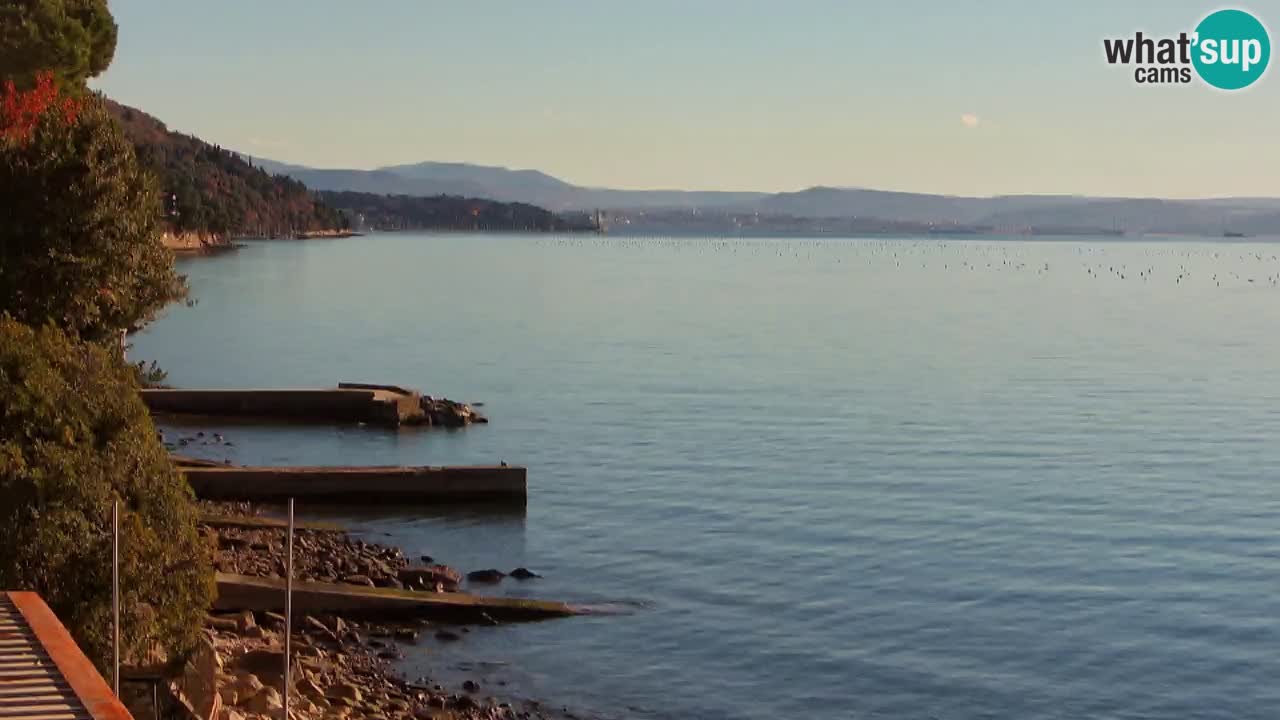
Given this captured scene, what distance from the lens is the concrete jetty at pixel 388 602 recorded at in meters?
28.8

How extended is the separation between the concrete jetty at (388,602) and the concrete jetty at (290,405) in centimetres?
2739

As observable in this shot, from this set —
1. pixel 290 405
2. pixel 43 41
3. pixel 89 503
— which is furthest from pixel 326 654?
pixel 43 41

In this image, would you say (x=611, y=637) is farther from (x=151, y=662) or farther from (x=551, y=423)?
(x=551, y=423)

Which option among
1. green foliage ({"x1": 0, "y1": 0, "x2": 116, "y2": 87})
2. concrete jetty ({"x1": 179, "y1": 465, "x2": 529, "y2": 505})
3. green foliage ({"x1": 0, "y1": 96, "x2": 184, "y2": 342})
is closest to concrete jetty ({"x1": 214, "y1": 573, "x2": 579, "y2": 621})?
green foliage ({"x1": 0, "y1": 96, "x2": 184, "y2": 342})

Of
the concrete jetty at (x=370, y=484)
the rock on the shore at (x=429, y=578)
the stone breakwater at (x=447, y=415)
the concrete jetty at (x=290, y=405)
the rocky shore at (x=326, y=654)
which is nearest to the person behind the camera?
the rocky shore at (x=326, y=654)

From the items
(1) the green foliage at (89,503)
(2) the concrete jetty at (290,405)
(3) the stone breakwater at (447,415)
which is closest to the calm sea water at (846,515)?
(3) the stone breakwater at (447,415)

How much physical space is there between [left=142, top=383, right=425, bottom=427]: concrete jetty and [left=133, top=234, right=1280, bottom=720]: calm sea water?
5.97ft

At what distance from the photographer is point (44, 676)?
13789 millimetres

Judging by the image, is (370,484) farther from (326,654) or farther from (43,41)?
(43,41)

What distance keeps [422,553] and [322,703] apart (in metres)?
13.4

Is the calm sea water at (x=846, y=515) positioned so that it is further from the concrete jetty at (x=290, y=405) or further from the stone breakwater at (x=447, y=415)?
the concrete jetty at (x=290, y=405)

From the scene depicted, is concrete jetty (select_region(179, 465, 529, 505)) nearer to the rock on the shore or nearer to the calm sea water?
the calm sea water

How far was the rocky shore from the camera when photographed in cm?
2150

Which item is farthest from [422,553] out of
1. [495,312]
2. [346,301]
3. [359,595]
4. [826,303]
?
[826,303]
